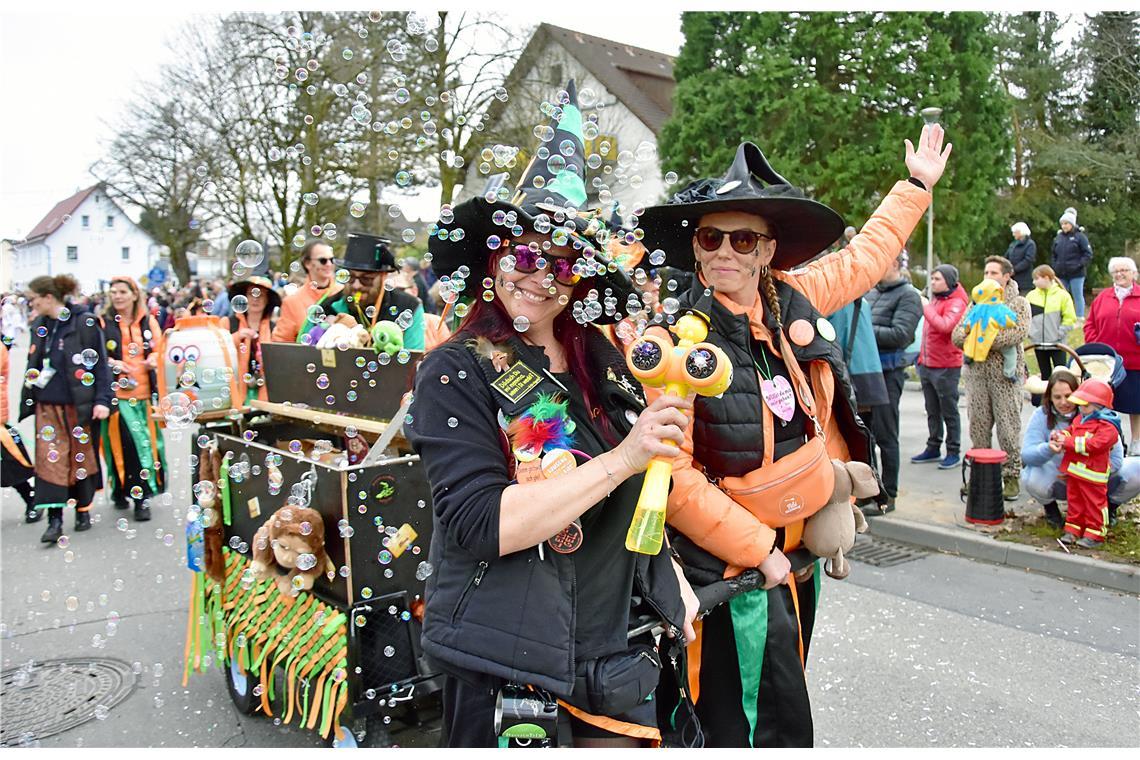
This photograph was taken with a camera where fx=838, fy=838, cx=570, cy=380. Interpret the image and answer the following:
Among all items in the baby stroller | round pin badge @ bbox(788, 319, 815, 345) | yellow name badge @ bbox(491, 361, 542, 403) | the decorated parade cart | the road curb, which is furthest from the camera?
the baby stroller

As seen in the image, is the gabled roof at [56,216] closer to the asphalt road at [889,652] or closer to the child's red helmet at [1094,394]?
the asphalt road at [889,652]

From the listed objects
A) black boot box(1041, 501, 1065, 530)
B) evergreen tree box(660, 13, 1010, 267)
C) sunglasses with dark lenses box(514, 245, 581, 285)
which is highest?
evergreen tree box(660, 13, 1010, 267)

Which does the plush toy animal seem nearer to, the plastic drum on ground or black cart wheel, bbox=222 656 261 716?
black cart wheel, bbox=222 656 261 716

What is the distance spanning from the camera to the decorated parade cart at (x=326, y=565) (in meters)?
3.23

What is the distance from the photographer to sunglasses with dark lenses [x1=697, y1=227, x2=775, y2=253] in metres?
2.61

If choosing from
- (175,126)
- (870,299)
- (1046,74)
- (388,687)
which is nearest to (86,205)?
(175,126)

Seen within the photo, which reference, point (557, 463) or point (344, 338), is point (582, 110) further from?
point (344, 338)

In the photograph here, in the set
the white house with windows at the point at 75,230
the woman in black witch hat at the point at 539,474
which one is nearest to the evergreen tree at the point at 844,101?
the white house with windows at the point at 75,230

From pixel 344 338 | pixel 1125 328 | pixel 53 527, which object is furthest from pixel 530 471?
Answer: pixel 1125 328

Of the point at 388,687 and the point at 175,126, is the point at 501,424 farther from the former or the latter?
the point at 175,126

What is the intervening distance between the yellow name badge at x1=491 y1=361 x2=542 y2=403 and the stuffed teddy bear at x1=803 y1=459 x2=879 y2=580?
3.91ft

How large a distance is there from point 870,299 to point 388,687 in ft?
20.7

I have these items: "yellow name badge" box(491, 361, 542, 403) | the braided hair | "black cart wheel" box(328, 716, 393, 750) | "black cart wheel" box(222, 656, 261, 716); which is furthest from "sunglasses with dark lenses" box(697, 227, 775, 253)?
"black cart wheel" box(222, 656, 261, 716)

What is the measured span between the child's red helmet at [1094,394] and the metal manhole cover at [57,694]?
20.1 feet
